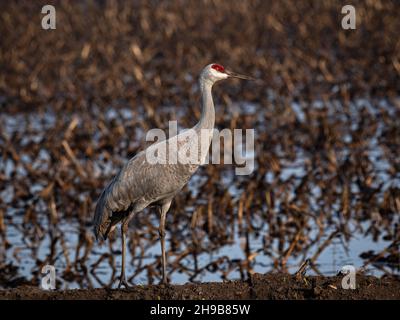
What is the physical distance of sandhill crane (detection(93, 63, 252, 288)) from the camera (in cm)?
721

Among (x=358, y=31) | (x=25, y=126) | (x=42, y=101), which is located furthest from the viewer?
(x=358, y=31)

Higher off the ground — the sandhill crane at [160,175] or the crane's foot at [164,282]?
the sandhill crane at [160,175]

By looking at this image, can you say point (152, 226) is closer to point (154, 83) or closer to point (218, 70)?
point (218, 70)

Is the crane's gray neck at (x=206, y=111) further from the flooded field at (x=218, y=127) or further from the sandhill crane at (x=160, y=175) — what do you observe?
the flooded field at (x=218, y=127)

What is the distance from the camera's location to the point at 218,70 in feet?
25.0

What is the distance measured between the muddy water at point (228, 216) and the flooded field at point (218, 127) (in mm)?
24

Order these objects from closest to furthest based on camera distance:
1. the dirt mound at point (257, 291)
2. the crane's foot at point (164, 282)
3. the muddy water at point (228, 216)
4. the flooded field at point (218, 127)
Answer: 1. the dirt mound at point (257, 291)
2. the crane's foot at point (164, 282)
3. the muddy water at point (228, 216)
4. the flooded field at point (218, 127)

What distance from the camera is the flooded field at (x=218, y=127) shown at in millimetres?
9086

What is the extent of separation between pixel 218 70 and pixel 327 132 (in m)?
5.17

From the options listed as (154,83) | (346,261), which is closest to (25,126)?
(154,83)

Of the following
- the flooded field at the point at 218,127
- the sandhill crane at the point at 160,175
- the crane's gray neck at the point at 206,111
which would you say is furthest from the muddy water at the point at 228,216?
the crane's gray neck at the point at 206,111

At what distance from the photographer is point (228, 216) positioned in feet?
32.9

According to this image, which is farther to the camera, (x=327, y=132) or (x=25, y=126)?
(x=25, y=126)
